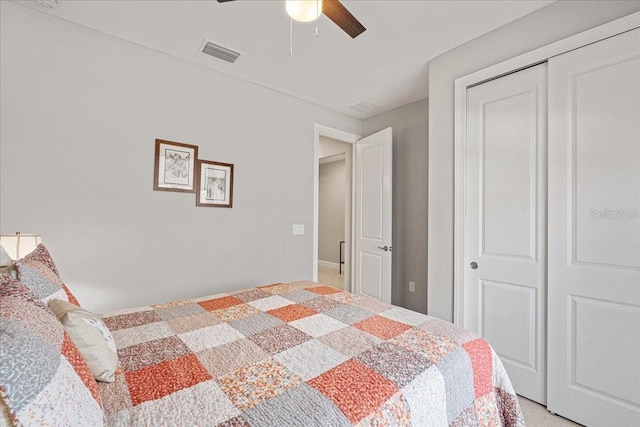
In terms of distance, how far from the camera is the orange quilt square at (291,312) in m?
1.50

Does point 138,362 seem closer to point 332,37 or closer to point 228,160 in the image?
point 228,160

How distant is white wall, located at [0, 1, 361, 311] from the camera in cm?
193

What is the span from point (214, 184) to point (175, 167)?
1.18 ft

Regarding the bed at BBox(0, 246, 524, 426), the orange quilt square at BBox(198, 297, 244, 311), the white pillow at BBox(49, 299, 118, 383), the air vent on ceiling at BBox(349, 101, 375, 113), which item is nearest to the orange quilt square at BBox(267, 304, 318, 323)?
the bed at BBox(0, 246, 524, 426)

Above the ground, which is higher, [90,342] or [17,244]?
[17,244]

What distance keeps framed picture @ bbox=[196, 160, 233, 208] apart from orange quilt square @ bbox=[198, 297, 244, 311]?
1.15 meters

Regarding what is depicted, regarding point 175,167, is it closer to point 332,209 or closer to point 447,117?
point 447,117

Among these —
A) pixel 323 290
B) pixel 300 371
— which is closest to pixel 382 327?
pixel 300 371

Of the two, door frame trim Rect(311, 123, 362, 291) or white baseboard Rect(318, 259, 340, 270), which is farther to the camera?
white baseboard Rect(318, 259, 340, 270)

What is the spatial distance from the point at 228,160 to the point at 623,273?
9.74 ft

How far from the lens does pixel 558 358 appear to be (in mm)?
→ 1818

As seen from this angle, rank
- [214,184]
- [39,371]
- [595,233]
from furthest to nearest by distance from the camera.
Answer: [214,184] → [595,233] → [39,371]

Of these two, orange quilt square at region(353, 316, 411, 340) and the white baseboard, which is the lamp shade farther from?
the white baseboard

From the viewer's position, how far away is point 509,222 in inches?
81.0
